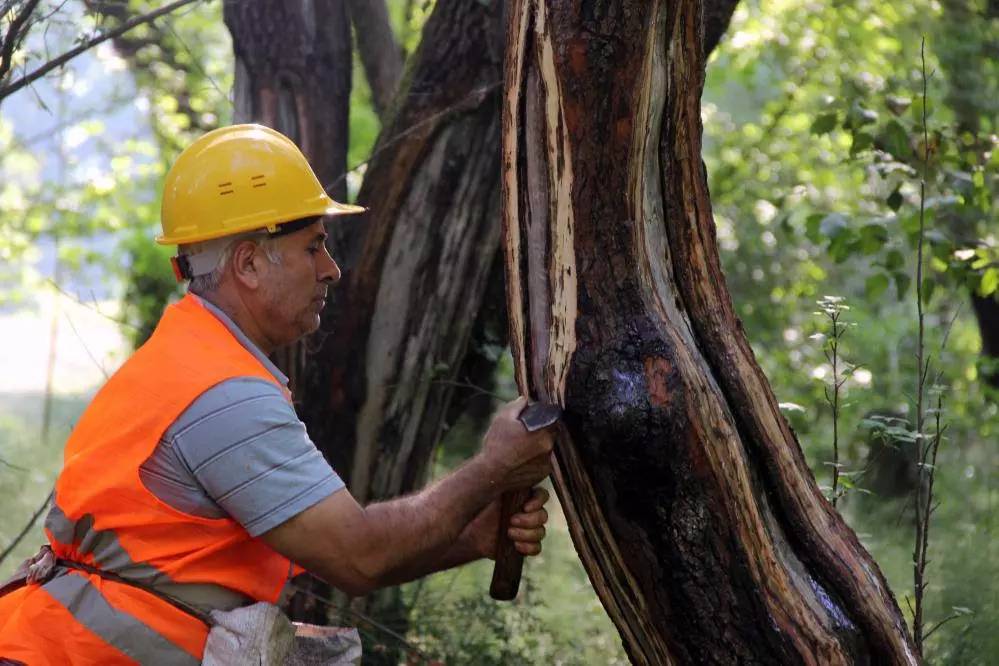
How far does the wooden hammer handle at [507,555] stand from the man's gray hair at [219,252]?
799mm

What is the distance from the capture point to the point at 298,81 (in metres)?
4.56

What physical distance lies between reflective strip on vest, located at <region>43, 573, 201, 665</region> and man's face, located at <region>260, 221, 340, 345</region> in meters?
0.72

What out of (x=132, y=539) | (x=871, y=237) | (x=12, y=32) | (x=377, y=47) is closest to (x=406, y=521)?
(x=132, y=539)

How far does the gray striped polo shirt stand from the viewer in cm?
241

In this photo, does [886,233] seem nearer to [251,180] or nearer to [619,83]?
[619,83]

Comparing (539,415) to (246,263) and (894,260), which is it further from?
(894,260)

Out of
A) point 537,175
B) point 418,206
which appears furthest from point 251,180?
point 418,206

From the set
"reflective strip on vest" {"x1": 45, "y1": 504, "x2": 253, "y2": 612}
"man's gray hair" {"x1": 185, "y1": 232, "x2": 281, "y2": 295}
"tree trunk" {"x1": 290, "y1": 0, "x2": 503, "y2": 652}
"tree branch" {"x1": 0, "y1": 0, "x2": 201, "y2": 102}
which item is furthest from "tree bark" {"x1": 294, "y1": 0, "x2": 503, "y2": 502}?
"reflective strip on vest" {"x1": 45, "y1": 504, "x2": 253, "y2": 612}

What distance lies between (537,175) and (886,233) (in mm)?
2374

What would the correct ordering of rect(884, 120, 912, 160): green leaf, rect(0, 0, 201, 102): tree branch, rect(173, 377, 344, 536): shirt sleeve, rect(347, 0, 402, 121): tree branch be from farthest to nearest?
rect(347, 0, 402, 121): tree branch → rect(884, 120, 912, 160): green leaf → rect(0, 0, 201, 102): tree branch → rect(173, 377, 344, 536): shirt sleeve

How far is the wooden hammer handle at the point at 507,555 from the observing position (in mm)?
2791

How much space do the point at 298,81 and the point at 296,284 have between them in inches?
77.5

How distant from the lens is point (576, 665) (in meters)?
4.67

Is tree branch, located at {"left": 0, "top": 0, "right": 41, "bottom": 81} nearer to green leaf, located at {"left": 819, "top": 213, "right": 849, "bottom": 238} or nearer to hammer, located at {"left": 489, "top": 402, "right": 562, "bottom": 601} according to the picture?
hammer, located at {"left": 489, "top": 402, "right": 562, "bottom": 601}
